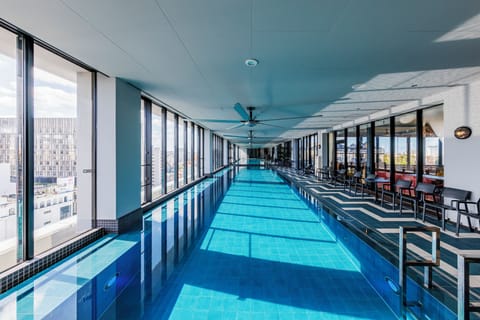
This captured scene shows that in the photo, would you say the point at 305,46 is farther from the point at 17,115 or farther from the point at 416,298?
the point at 17,115

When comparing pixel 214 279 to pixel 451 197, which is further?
pixel 451 197

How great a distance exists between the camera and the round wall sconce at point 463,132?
372cm

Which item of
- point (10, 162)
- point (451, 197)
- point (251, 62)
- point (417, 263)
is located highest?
point (251, 62)

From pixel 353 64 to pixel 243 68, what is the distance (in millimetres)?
1414

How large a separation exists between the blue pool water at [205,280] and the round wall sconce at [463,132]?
2730mm

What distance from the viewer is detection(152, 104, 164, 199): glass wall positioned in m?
5.66

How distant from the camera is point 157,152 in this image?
5941 mm

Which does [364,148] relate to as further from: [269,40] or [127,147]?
[127,147]

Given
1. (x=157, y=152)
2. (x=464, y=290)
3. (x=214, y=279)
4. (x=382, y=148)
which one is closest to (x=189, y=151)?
(x=157, y=152)

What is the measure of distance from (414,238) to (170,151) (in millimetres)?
6007

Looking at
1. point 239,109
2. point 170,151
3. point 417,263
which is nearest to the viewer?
point 417,263

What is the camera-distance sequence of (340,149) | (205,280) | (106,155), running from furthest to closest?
1. (340,149)
2. (106,155)
3. (205,280)

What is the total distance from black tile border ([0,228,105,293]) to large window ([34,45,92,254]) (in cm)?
13

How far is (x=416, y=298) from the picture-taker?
204 cm
